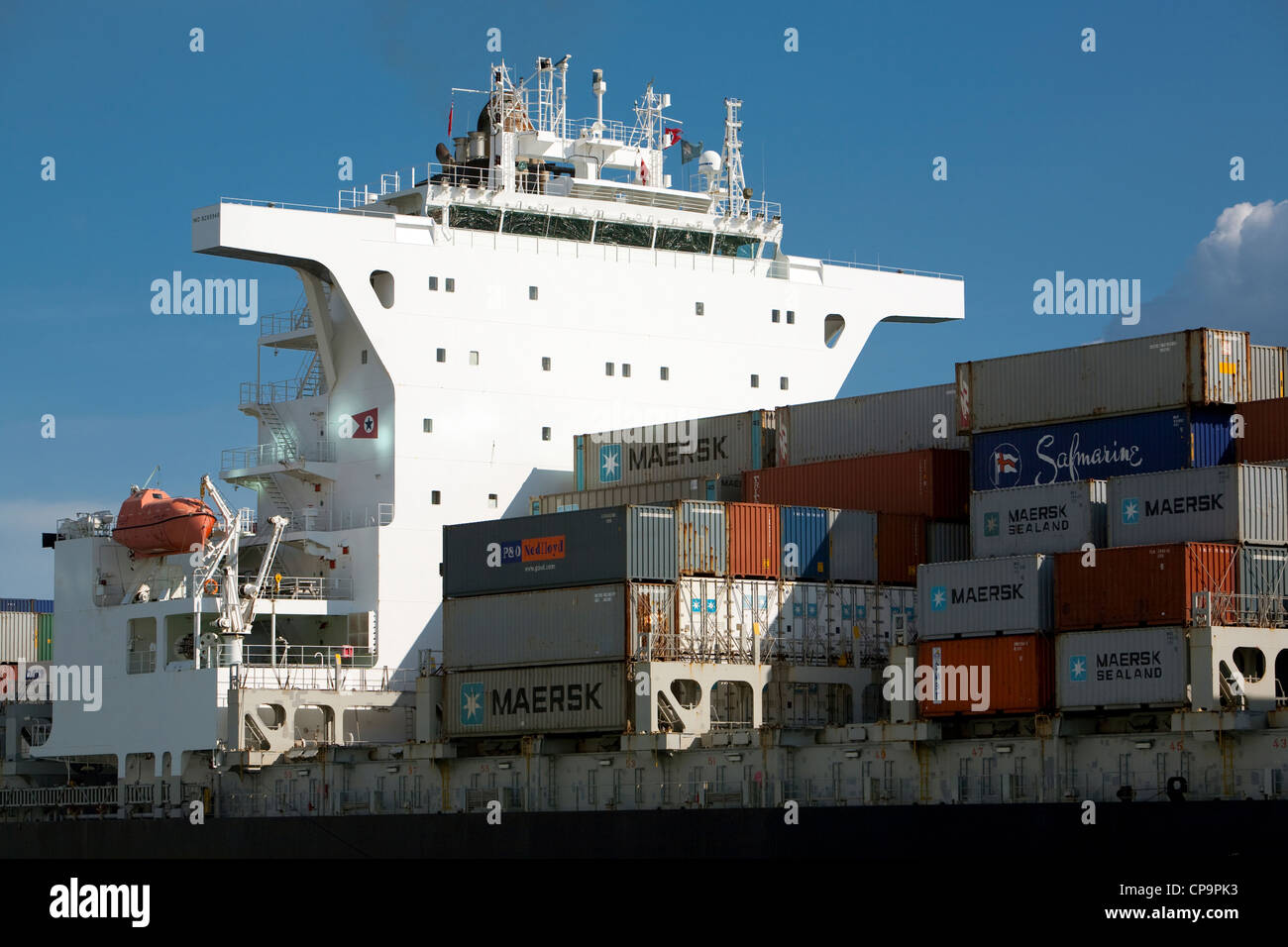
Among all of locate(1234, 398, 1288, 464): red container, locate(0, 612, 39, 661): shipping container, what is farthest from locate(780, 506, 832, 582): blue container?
locate(0, 612, 39, 661): shipping container

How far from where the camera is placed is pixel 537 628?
34.7 meters

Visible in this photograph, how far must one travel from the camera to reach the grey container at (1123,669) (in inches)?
1113

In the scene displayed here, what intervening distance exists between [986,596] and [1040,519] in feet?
7.65

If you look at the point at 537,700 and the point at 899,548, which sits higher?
the point at 899,548

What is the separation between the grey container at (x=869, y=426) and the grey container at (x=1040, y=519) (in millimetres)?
4573

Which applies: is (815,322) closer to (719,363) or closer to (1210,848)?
(719,363)

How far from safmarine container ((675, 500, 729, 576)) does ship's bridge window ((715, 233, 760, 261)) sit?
44.4ft

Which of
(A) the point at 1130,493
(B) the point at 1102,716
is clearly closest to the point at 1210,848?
(B) the point at 1102,716

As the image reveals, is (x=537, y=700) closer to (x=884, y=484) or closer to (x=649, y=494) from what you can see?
(x=884, y=484)

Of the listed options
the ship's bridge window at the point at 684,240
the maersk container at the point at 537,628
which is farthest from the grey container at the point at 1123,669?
the ship's bridge window at the point at 684,240

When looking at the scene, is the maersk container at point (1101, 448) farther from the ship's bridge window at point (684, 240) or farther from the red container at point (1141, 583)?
the ship's bridge window at point (684, 240)

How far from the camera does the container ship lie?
2967 centimetres

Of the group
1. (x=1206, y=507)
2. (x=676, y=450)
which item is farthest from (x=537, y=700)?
(x=1206, y=507)

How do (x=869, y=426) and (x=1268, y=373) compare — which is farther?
(x=869, y=426)
